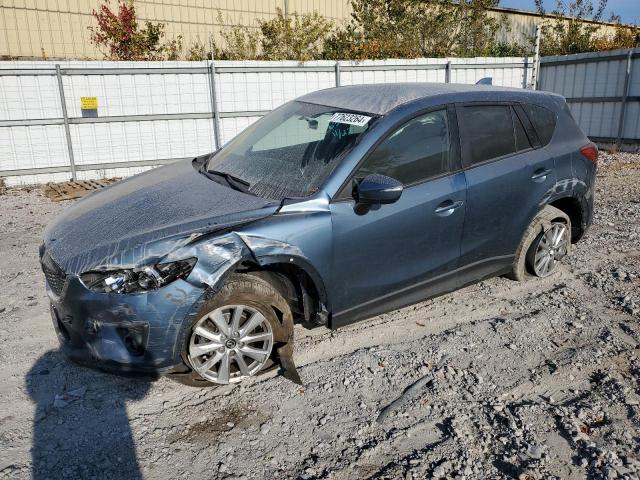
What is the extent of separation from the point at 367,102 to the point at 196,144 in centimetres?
750

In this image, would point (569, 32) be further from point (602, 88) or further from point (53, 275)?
point (53, 275)

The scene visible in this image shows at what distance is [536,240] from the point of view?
4.61 metres

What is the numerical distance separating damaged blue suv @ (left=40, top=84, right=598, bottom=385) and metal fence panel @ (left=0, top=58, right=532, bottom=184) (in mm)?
6450

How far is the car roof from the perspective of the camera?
3.78 metres

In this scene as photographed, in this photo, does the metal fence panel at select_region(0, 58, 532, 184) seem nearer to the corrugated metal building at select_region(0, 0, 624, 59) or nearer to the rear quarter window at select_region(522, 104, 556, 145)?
the corrugated metal building at select_region(0, 0, 624, 59)

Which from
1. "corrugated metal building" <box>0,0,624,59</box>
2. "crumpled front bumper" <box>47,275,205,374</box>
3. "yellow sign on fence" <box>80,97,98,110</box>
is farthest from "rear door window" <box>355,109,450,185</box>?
"corrugated metal building" <box>0,0,624,59</box>

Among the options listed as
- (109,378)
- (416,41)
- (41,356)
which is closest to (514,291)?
(109,378)

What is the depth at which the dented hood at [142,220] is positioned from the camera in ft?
9.53

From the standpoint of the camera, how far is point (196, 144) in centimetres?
1074

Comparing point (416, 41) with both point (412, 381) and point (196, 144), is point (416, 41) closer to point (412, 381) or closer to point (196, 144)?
point (196, 144)

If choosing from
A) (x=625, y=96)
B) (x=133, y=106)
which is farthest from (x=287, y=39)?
(x=625, y=96)

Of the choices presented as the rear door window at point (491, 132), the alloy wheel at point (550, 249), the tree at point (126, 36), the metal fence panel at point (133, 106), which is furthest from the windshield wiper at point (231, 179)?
the tree at point (126, 36)

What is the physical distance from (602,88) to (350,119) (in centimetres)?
1087

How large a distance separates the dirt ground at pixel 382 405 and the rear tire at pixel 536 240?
0.32 metres
